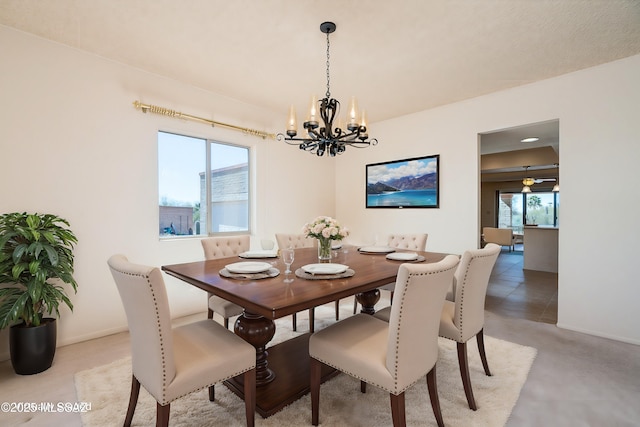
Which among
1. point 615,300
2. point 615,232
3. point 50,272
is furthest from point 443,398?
point 50,272

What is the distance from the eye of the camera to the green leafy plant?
2047 millimetres

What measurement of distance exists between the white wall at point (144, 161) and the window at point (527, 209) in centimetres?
940

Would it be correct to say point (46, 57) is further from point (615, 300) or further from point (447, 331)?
point (615, 300)

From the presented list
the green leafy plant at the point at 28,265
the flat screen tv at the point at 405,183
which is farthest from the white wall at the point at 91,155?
the flat screen tv at the point at 405,183

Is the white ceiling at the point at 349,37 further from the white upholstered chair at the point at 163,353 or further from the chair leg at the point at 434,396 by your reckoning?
the chair leg at the point at 434,396

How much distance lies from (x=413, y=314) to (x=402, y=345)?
0.15 meters

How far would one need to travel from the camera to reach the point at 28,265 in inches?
82.7

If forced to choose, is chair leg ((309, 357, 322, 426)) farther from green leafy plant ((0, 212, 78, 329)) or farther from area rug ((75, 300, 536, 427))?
green leafy plant ((0, 212, 78, 329))

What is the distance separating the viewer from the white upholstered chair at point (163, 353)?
1.24 meters

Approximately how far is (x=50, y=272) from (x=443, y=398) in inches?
117

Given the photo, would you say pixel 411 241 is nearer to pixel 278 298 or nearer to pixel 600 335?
pixel 600 335

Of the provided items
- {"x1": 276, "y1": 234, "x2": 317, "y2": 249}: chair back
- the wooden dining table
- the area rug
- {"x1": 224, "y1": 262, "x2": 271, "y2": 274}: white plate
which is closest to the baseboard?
the area rug

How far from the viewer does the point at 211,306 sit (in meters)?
2.37

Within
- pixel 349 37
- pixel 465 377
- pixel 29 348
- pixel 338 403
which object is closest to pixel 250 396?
pixel 338 403
